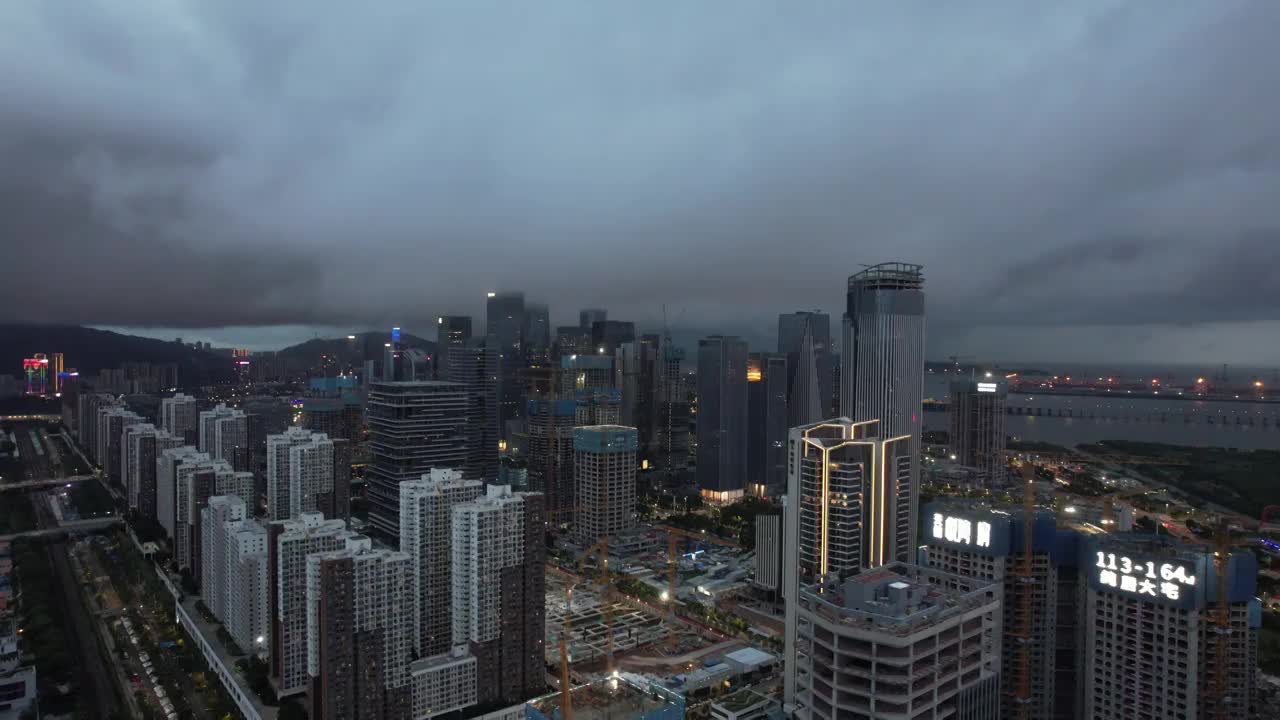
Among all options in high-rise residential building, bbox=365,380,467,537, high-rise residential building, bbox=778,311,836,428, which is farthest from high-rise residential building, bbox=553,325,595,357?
high-rise residential building, bbox=365,380,467,537

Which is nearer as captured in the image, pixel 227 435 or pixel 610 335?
pixel 227 435

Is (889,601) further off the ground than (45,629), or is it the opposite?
(889,601)

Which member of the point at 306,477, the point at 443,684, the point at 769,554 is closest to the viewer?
the point at 443,684

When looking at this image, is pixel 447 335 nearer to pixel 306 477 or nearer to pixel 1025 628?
pixel 306 477

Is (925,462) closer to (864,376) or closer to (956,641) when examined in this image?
(864,376)

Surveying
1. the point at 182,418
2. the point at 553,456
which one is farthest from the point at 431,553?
the point at 182,418

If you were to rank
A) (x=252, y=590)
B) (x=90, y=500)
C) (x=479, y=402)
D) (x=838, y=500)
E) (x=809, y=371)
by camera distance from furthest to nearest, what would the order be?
(x=809, y=371) < (x=479, y=402) < (x=90, y=500) < (x=252, y=590) < (x=838, y=500)

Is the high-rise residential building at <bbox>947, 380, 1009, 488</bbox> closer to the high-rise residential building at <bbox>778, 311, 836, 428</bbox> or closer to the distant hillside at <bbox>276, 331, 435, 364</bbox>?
the high-rise residential building at <bbox>778, 311, 836, 428</bbox>
